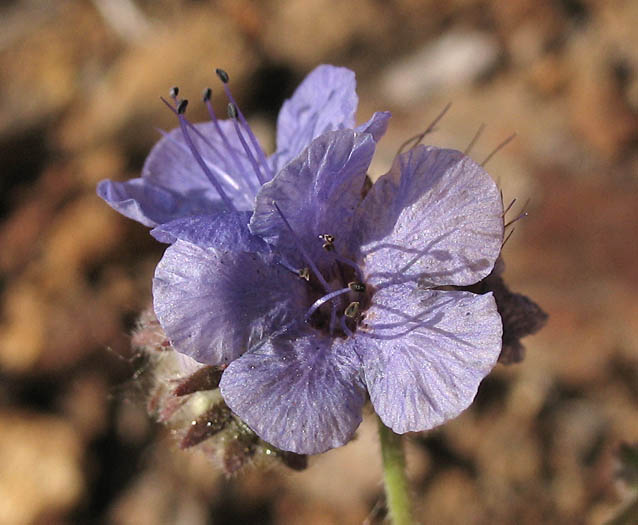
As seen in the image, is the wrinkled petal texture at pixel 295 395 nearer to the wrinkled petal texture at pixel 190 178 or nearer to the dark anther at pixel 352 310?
the dark anther at pixel 352 310

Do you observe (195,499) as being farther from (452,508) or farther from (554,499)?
(554,499)

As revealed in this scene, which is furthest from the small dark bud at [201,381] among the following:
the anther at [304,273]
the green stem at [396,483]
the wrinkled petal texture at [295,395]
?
the green stem at [396,483]

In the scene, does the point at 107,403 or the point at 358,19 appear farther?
the point at 358,19

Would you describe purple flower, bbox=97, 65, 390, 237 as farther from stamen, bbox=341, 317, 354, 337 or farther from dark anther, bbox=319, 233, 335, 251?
stamen, bbox=341, 317, 354, 337

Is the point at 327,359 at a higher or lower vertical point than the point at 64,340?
higher

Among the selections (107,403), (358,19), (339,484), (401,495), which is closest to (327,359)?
(401,495)
